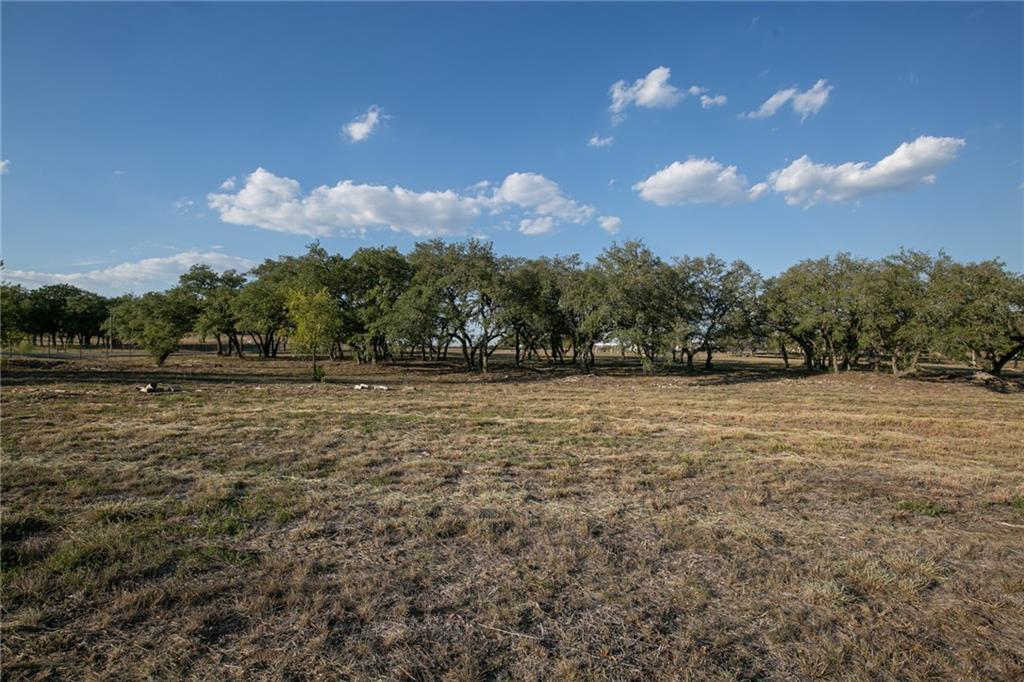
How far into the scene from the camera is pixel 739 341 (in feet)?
153

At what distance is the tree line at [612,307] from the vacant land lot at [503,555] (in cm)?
2503

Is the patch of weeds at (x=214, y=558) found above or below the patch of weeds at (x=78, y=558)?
below

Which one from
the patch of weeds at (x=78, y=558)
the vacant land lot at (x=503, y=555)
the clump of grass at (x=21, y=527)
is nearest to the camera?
the vacant land lot at (x=503, y=555)

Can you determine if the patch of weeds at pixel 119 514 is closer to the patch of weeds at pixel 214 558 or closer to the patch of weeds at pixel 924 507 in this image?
the patch of weeds at pixel 214 558

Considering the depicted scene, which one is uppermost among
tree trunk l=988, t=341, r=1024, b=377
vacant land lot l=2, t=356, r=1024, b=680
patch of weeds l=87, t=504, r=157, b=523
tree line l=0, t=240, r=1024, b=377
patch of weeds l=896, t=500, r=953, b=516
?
tree line l=0, t=240, r=1024, b=377

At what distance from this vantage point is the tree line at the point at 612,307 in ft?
116

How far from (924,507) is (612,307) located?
30380 mm

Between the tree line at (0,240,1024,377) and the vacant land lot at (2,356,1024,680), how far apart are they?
2503cm

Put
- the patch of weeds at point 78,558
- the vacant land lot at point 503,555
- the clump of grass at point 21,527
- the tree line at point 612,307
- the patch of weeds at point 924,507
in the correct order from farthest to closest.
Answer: the tree line at point 612,307 < the patch of weeds at point 924,507 < the clump of grass at point 21,527 < the patch of weeds at point 78,558 < the vacant land lot at point 503,555

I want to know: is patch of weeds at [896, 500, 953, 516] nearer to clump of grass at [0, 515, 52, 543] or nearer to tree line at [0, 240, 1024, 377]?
clump of grass at [0, 515, 52, 543]

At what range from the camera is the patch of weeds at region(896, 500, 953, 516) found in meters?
8.16

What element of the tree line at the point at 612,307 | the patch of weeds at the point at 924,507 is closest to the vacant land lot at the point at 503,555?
the patch of weeds at the point at 924,507

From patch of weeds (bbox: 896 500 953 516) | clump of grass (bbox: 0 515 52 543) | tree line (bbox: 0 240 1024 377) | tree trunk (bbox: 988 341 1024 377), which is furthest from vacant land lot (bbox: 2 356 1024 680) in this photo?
tree trunk (bbox: 988 341 1024 377)

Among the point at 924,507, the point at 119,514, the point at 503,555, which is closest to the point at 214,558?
the point at 119,514
